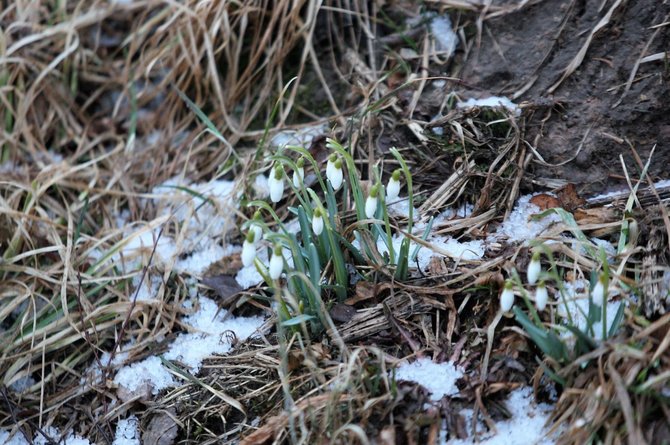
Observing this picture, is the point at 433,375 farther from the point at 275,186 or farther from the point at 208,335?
the point at 208,335

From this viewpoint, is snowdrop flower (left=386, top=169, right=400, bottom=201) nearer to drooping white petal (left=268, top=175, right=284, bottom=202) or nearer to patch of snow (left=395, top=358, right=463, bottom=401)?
drooping white petal (left=268, top=175, right=284, bottom=202)

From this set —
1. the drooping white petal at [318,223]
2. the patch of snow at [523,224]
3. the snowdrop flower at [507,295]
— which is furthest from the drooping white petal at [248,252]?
the patch of snow at [523,224]

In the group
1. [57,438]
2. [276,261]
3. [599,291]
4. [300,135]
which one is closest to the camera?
[599,291]

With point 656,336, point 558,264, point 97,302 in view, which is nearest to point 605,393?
point 656,336

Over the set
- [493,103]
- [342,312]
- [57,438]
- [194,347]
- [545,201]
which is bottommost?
[57,438]

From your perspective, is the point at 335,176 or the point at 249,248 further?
the point at 335,176

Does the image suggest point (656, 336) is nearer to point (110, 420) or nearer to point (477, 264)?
point (477, 264)

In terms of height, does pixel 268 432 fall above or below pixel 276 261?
below

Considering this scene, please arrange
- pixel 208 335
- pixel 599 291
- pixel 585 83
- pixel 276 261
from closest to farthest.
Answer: pixel 599 291 < pixel 276 261 < pixel 208 335 < pixel 585 83

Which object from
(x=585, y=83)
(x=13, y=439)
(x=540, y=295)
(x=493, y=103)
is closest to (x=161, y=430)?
(x=13, y=439)
